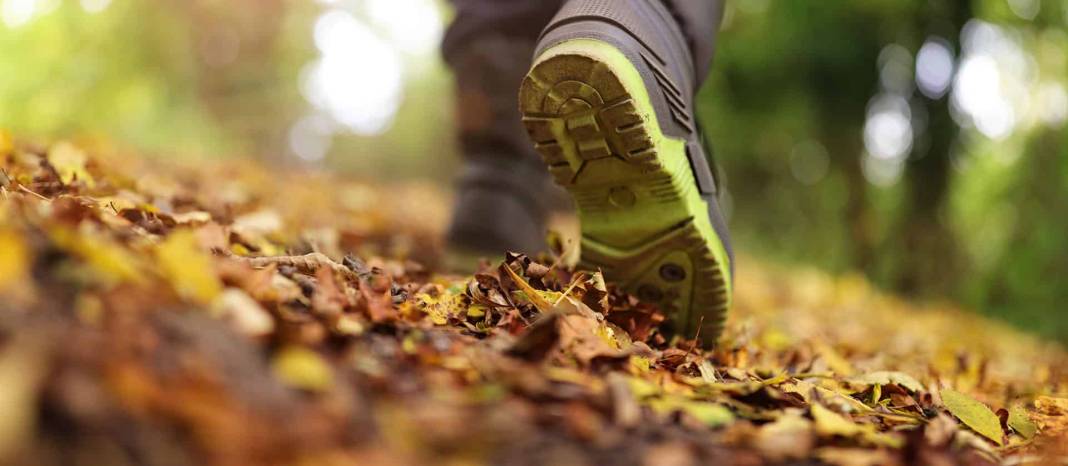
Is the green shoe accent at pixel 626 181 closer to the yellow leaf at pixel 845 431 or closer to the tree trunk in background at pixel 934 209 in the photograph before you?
the yellow leaf at pixel 845 431

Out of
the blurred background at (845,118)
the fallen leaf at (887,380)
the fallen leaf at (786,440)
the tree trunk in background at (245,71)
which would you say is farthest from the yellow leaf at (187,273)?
the tree trunk in background at (245,71)

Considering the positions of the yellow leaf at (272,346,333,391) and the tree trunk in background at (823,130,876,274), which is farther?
the tree trunk in background at (823,130,876,274)

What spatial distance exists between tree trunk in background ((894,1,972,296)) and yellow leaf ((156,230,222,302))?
437 centimetres

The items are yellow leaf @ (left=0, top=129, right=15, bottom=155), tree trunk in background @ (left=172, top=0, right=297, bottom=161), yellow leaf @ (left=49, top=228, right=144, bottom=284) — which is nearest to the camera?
yellow leaf @ (left=49, top=228, right=144, bottom=284)

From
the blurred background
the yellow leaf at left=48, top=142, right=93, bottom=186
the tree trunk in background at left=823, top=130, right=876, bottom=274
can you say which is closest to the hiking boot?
the yellow leaf at left=48, top=142, right=93, bottom=186

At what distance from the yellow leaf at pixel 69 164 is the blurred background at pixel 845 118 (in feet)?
6.24

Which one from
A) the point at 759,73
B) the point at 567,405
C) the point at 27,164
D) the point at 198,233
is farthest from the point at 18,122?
the point at 759,73

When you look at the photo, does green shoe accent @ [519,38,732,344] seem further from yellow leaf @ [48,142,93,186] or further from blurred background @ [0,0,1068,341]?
blurred background @ [0,0,1068,341]

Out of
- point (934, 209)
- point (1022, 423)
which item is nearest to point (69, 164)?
point (1022, 423)

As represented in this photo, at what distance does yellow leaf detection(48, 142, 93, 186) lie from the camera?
56.0 inches

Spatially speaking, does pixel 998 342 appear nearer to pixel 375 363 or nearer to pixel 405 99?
pixel 375 363

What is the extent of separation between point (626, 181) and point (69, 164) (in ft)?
3.53

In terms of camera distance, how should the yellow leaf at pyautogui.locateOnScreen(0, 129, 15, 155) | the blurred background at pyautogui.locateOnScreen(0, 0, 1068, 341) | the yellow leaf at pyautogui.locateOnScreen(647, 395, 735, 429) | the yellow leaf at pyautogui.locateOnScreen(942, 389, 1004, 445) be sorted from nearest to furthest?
the yellow leaf at pyautogui.locateOnScreen(647, 395, 735, 429)
the yellow leaf at pyautogui.locateOnScreen(942, 389, 1004, 445)
the yellow leaf at pyautogui.locateOnScreen(0, 129, 15, 155)
the blurred background at pyautogui.locateOnScreen(0, 0, 1068, 341)

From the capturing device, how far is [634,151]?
1196 millimetres
